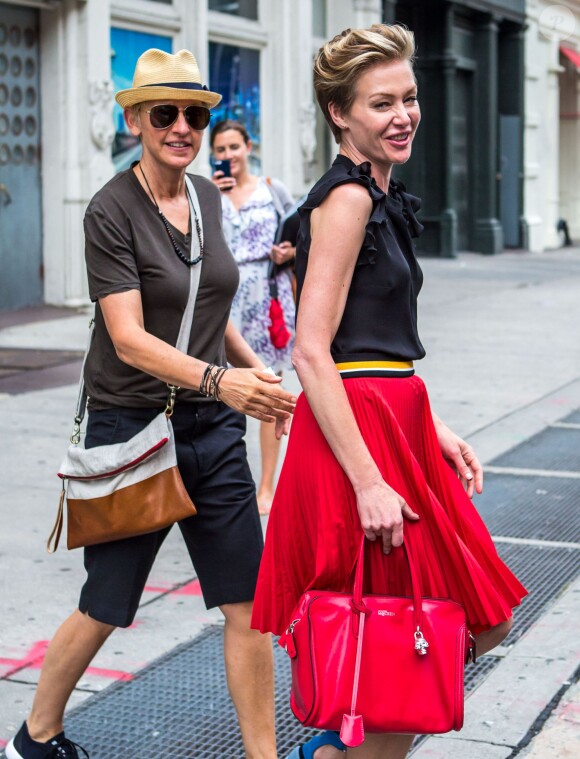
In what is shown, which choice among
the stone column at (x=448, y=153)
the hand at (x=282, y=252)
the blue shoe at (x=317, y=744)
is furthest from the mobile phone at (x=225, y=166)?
the stone column at (x=448, y=153)

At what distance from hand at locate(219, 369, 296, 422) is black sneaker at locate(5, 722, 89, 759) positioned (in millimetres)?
1028

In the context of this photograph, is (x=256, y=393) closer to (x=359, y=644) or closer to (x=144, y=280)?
(x=144, y=280)

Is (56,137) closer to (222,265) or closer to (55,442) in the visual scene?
(55,442)

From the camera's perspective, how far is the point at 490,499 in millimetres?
6613

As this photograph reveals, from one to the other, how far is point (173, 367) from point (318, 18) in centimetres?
1768

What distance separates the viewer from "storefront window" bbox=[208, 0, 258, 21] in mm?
17156

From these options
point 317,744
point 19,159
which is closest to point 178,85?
point 317,744

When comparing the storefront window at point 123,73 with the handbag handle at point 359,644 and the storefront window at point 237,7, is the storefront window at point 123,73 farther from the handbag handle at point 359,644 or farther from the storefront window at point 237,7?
the handbag handle at point 359,644

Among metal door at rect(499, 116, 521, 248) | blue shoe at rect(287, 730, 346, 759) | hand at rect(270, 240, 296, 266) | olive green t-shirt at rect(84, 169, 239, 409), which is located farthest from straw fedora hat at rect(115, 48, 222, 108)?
metal door at rect(499, 116, 521, 248)

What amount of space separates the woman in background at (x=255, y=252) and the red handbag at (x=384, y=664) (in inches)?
141

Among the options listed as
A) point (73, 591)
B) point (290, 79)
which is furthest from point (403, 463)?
point (290, 79)

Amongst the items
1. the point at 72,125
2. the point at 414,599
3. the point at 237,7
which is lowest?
the point at 414,599

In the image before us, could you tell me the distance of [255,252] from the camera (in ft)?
20.8

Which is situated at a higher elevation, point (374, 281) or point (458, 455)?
point (374, 281)
